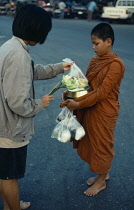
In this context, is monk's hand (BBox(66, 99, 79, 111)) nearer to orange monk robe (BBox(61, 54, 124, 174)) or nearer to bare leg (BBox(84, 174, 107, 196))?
orange monk robe (BBox(61, 54, 124, 174))

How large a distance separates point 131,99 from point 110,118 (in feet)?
10.3

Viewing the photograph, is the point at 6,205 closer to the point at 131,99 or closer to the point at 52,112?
the point at 52,112

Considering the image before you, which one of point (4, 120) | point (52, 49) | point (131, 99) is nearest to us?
point (4, 120)

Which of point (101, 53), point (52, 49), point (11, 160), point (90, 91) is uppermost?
point (101, 53)

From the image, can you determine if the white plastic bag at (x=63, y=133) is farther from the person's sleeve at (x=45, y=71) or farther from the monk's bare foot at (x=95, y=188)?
the monk's bare foot at (x=95, y=188)

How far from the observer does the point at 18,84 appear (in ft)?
7.25

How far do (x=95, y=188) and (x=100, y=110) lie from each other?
2.51ft

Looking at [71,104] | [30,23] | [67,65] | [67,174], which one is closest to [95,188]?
[67,174]

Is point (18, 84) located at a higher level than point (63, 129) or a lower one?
higher

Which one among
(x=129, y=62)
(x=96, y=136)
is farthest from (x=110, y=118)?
(x=129, y=62)

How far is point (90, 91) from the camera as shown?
2.96 m

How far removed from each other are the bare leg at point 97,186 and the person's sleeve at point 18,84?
4.10 feet

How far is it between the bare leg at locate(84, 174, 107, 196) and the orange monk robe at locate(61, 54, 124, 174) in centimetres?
12

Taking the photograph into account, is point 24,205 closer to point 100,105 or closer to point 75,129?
point 75,129
